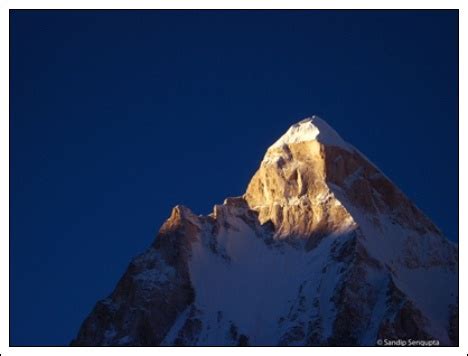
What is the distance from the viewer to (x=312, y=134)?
170 meters

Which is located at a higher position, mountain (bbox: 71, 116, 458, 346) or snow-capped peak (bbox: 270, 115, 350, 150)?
snow-capped peak (bbox: 270, 115, 350, 150)

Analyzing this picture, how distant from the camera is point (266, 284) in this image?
157 meters

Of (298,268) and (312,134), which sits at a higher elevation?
(312,134)

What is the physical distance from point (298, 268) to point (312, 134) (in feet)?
58.2

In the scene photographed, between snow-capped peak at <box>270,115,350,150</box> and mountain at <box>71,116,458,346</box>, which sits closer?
mountain at <box>71,116,458,346</box>

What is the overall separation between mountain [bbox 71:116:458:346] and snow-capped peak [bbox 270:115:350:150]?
157 mm

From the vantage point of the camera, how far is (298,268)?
15725cm

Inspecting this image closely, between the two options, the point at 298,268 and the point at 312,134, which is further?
the point at 312,134

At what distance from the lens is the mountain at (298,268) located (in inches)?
5851

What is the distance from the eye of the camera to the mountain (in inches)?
5851

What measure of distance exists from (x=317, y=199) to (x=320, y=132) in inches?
329

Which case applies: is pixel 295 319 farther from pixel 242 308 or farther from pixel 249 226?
pixel 249 226
